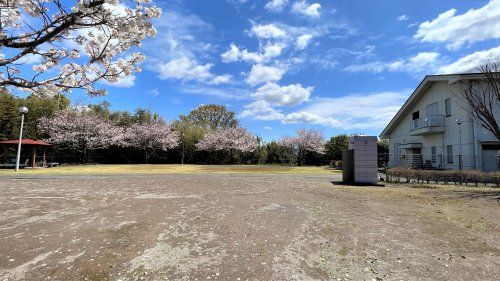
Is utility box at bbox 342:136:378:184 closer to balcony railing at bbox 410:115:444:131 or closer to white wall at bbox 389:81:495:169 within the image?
white wall at bbox 389:81:495:169

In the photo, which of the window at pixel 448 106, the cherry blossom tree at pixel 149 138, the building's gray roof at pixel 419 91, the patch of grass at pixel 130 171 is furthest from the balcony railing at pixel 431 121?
the cherry blossom tree at pixel 149 138

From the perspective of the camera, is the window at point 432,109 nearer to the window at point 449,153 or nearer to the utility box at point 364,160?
the window at point 449,153

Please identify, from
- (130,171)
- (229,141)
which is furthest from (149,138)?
(130,171)

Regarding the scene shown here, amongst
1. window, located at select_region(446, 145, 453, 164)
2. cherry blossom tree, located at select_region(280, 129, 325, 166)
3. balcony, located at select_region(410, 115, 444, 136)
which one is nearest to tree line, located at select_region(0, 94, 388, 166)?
cherry blossom tree, located at select_region(280, 129, 325, 166)

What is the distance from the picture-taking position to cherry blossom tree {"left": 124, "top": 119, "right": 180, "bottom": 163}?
36.1m

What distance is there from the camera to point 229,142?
40188mm

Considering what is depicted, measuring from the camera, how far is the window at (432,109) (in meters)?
23.8

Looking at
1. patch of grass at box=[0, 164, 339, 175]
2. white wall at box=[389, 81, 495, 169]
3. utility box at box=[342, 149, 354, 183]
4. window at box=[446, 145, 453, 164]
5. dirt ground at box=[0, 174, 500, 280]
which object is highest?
white wall at box=[389, 81, 495, 169]

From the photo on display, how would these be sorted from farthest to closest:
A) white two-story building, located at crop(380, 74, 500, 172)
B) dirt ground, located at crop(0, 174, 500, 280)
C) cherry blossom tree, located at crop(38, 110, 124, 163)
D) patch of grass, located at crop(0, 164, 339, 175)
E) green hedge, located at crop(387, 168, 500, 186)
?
cherry blossom tree, located at crop(38, 110, 124, 163) < patch of grass, located at crop(0, 164, 339, 175) < white two-story building, located at crop(380, 74, 500, 172) < green hedge, located at crop(387, 168, 500, 186) < dirt ground, located at crop(0, 174, 500, 280)

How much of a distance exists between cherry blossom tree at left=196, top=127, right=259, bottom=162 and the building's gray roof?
1584 centimetres

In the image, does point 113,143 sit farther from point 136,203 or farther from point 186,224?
point 186,224

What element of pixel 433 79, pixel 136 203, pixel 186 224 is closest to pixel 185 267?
pixel 186 224

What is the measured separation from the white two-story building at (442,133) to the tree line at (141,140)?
31.0 feet

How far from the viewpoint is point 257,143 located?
43.2 metres
